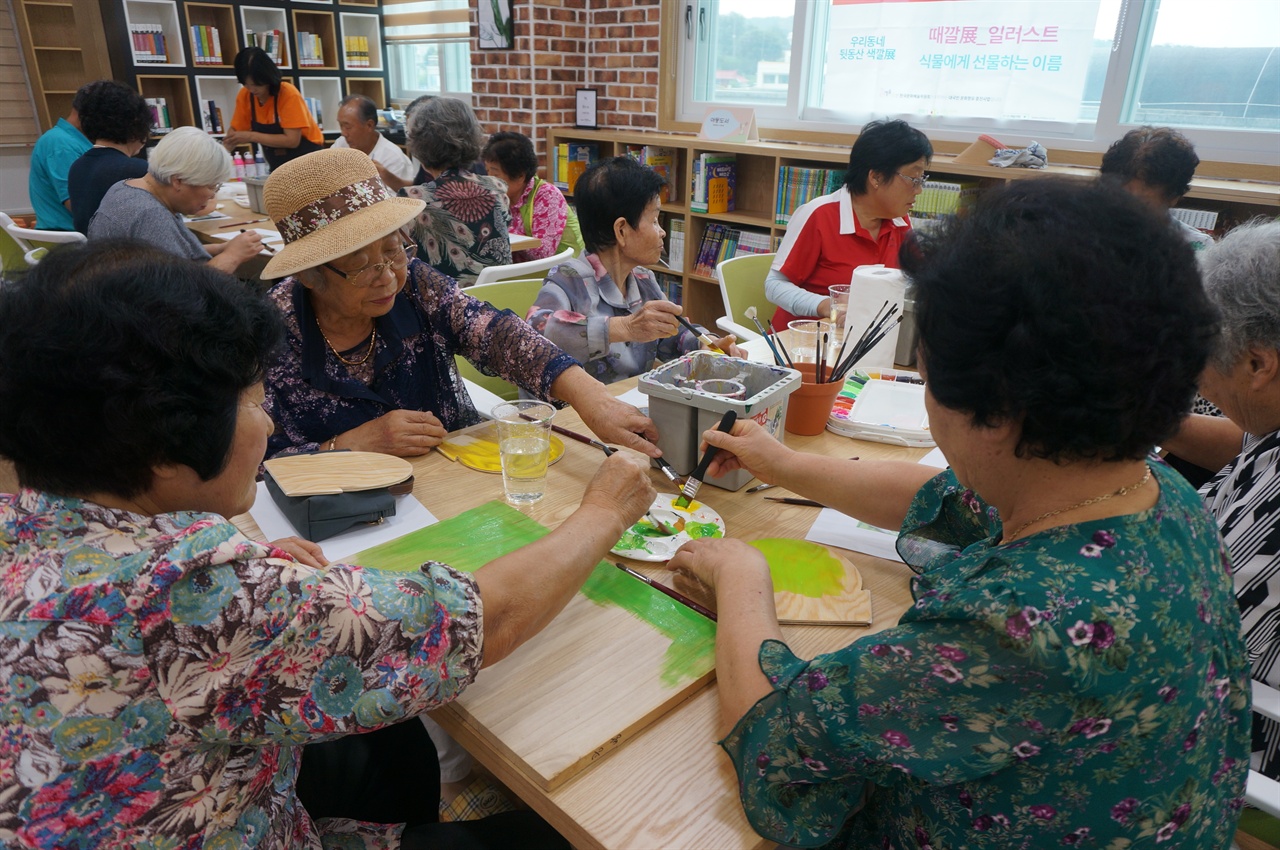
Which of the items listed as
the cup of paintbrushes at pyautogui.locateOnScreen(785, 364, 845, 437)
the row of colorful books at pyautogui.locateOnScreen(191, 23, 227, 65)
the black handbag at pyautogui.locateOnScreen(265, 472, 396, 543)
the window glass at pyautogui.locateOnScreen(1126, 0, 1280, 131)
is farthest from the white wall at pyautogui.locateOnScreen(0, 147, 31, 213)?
the window glass at pyautogui.locateOnScreen(1126, 0, 1280, 131)

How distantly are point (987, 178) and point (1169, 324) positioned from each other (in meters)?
3.47

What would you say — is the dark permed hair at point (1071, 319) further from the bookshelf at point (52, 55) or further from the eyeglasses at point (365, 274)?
the bookshelf at point (52, 55)

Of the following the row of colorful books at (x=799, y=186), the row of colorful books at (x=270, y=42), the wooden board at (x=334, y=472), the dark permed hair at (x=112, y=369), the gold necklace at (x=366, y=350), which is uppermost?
the row of colorful books at (x=270, y=42)

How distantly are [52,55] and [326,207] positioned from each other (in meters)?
7.80

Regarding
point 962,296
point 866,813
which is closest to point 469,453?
point 866,813

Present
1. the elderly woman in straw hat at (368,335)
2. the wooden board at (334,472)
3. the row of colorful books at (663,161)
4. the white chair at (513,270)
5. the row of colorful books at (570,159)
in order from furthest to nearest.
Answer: the row of colorful books at (570,159), the row of colorful books at (663,161), the white chair at (513,270), the elderly woman in straw hat at (368,335), the wooden board at (334,472)

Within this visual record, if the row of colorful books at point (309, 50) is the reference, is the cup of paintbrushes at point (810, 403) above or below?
below

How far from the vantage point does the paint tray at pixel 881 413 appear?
1.75 meters

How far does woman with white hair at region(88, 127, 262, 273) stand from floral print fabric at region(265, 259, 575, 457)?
2.01 m

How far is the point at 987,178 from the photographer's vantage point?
3.78m

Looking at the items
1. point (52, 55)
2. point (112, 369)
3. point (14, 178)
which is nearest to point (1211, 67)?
point (112, 369)

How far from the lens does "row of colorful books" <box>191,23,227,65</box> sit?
6.97 meters

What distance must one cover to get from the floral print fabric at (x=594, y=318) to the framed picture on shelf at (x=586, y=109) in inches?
125

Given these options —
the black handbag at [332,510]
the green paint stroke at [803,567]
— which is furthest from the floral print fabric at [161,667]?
the green paint stroke at [803,567]
